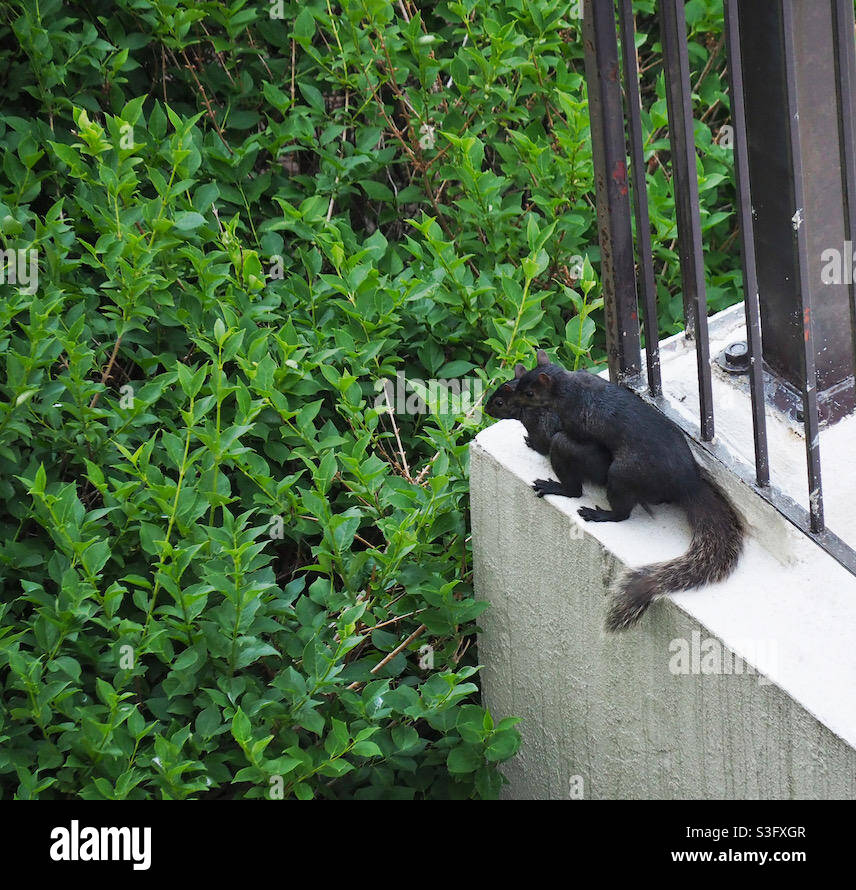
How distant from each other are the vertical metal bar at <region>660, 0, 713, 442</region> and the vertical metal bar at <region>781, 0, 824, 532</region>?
1.01ft

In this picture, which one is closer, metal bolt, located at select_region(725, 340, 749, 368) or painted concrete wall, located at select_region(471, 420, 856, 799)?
painted concrete wall, located at select_region(471, 420, 856, 799)

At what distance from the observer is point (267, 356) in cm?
390

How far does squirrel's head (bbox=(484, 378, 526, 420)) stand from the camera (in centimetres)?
374

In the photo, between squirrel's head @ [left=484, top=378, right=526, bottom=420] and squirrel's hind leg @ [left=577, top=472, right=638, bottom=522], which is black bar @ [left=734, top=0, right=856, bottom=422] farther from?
squirrel's head @ [left=484, top=378, right=526, bottom=420]

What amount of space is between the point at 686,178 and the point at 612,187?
34 centimetres

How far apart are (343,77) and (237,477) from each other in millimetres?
1950

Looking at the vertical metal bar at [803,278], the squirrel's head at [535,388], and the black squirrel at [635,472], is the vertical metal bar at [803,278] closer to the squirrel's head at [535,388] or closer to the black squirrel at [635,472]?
the black squirrel at [635,472]

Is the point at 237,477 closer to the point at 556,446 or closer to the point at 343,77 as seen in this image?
the point at 556,446

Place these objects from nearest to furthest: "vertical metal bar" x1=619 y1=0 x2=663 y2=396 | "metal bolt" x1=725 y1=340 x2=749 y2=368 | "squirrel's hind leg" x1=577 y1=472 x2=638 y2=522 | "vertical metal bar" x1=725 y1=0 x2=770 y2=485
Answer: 1. "vertical metal bar" x1=725 y1=0 x2=770 y2=485
2. "vertical metal bar" x1=619 y1=0 x2=663 y2=396
3. "squirrel's hind leg" x1=577 y1=472 x2=638 y2=522
4. "metal bolt" x1=725 y1=340 x2=749 y2=368

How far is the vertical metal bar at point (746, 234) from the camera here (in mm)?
2676

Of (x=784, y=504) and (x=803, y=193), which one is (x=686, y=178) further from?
(x=784, y=504)

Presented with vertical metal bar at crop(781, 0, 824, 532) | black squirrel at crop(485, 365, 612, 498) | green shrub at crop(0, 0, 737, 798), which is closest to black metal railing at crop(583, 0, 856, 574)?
vertical metal bar at crop(781, 0, 824, 532)

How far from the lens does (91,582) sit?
3332 mm
